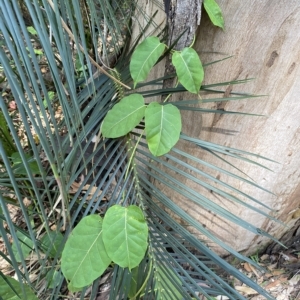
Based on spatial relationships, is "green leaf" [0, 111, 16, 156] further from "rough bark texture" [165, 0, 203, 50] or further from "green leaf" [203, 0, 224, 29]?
"green leaf" [203, 0, 224, 29]

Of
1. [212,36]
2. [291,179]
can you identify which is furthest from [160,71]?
[291,179]

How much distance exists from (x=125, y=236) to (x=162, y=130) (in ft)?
0.76

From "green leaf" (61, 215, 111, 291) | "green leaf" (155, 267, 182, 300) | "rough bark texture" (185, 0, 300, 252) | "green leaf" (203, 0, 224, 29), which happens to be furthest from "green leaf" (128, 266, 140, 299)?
"green leaf" (203, 0, 224, 29)

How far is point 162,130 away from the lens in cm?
69

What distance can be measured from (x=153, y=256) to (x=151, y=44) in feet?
1.62

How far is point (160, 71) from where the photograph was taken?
99 cm

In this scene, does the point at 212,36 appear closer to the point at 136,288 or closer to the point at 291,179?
the point at 291,179

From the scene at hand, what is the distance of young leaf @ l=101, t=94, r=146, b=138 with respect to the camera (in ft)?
2.38

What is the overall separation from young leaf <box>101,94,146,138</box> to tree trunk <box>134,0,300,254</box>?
209 mm

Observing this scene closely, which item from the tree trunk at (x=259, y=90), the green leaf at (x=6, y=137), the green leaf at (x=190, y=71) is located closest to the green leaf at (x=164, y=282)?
the tree trunk at (x=259, y=90)

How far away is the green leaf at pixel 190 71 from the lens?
0.71 m

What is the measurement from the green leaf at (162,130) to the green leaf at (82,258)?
0.70 feet

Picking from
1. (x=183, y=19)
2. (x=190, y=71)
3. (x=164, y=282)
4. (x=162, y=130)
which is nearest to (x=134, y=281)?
(x=164, y=282)

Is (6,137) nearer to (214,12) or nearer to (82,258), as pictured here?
(82,258)
